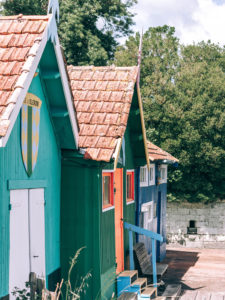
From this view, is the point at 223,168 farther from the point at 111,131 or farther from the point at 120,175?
the point at 111,131

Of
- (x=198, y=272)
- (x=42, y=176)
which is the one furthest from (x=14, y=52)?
(x=198, y=272)

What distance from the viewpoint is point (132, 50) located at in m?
26.3

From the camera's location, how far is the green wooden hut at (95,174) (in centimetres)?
970

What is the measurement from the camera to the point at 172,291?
13219 millimetres

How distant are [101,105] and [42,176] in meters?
2.44

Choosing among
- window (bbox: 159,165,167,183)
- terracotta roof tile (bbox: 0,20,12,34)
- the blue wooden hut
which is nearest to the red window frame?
the blue wooden hut

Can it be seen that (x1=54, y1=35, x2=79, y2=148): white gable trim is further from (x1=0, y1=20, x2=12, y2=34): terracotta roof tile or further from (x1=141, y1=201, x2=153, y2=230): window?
(x1=141, y1=201, x2=153, y2=230): window

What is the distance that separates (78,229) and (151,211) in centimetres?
729

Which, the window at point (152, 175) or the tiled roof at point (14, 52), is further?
the window at point (152, 175)

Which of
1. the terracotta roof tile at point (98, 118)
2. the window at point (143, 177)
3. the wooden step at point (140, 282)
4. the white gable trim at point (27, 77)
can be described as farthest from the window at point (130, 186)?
the white gable trim at point (27, 77)

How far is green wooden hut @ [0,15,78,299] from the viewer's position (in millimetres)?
7027

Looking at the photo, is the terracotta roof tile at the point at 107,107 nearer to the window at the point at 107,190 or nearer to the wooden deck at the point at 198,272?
the window at the point at 107,190

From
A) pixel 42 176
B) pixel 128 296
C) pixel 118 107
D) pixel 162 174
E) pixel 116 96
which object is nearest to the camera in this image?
pixel 42 176

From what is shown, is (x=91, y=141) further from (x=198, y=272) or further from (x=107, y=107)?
(x=198, y=272)
